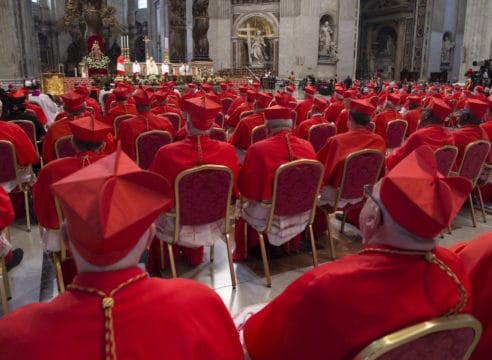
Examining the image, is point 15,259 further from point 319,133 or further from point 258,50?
point 258,50

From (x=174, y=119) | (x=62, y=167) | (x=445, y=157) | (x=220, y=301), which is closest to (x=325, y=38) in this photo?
(x=174, y=119)

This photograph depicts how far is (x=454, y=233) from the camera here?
5.00 metres

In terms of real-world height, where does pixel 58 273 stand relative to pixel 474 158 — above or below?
below

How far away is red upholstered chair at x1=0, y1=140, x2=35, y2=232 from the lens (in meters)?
4.25

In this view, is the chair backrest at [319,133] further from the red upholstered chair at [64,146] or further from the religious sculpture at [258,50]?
the religious sculpture at [258,50]

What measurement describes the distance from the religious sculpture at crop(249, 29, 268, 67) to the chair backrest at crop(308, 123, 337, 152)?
21.5 metres

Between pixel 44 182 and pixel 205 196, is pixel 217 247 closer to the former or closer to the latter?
pixel 205 196

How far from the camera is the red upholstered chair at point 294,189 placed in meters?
3.47

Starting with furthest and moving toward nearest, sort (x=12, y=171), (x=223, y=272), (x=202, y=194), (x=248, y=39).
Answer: (x=248, y=39), (x=12, y=171), (x=223, y=272), (x=202, y=194)

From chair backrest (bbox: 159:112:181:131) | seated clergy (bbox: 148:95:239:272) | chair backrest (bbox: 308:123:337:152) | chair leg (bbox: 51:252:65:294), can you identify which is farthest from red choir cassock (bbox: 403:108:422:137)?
chair leg (bbox: 51:252:65:294)

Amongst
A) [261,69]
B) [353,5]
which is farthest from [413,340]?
[353,5]

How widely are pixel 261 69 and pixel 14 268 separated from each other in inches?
956

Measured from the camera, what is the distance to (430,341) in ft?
4.43

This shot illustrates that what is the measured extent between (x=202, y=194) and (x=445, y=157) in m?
2.67
